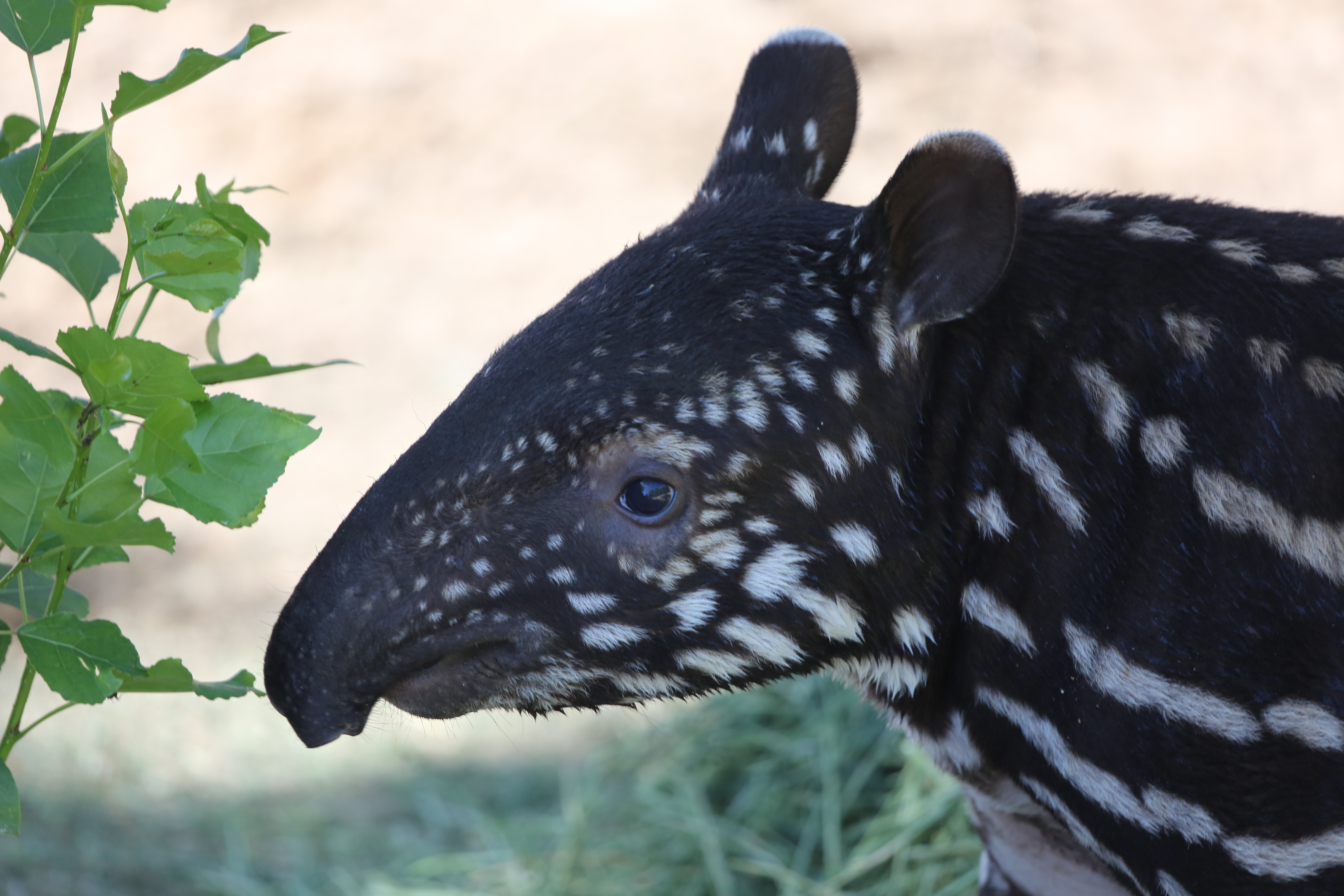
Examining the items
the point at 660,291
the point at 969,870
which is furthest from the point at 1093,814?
the point at 969,870

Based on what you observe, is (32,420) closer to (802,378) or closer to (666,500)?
(666,500)

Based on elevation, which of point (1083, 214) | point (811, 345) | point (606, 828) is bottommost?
point (606, 828)

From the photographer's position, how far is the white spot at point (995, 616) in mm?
2150

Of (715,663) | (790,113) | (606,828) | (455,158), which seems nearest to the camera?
(715,663)

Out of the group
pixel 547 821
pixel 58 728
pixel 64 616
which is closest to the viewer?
pixel 64 616

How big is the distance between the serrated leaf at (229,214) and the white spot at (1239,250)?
1.52 metres

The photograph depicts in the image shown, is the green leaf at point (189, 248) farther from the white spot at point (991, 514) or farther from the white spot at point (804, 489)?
the white spot at point (991, 514)

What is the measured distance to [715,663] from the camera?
7.46ft

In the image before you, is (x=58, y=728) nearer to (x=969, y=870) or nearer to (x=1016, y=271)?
(x=969, y=870)

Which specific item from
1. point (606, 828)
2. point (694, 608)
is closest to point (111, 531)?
point (694, 608)

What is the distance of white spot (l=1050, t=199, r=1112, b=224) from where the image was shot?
2285 mm

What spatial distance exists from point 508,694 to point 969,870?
2.37 meters

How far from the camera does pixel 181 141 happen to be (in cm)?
855

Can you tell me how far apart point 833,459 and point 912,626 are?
331 millimetres
